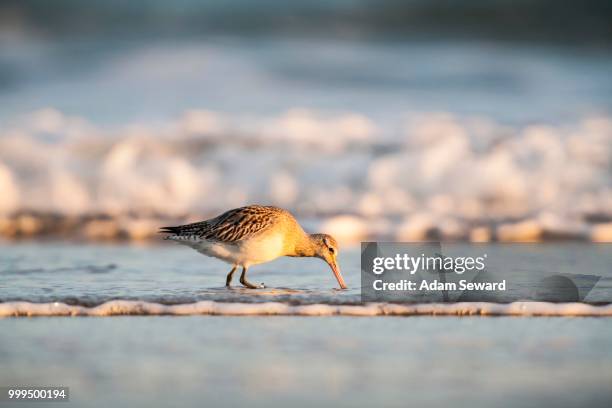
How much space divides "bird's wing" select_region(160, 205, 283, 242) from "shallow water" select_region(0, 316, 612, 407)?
64.9 inches

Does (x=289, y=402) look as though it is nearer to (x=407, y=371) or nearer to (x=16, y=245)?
(x=407, y=371)

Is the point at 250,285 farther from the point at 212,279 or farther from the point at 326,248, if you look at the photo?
the point at 326,248

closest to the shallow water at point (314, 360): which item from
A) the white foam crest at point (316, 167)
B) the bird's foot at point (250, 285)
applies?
the bird's foot at point (250, 285)

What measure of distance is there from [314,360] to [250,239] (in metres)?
2.82

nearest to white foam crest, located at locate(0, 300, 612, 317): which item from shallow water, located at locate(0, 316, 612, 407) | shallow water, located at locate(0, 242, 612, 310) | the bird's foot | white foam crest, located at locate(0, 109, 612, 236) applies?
shallow water, located at locate(0, 242, 612, 310)

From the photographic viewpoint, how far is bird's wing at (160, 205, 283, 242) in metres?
7.51

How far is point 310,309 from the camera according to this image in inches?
239

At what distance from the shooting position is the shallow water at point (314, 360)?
4066 mm

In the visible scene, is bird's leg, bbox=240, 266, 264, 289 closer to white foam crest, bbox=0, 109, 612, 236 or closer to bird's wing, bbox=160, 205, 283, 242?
bird's wing, bbox=160, 205, 283, 242

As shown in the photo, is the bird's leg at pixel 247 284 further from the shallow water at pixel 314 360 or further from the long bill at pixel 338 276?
the shallow water at pixel 314 360

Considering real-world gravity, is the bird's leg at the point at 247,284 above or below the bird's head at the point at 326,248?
below

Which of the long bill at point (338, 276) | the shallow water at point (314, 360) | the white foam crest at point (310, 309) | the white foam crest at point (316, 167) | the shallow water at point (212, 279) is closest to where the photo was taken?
the shallow water at point (314, 360)

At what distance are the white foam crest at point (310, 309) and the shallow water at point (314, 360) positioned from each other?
13cm

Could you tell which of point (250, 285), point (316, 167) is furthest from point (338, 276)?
point (316, 167)
